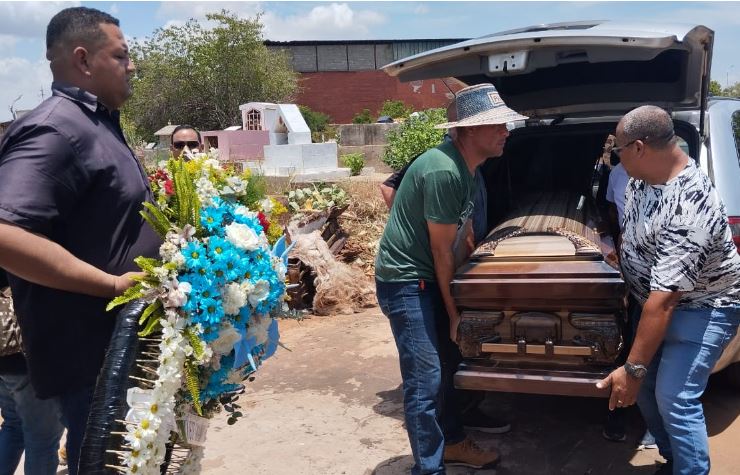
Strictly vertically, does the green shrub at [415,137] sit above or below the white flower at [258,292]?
below

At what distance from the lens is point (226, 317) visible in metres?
2.13

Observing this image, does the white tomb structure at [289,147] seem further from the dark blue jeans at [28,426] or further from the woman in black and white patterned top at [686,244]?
the woman in black and white patterned top at [686,244]

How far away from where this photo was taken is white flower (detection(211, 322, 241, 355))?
211 centimetres

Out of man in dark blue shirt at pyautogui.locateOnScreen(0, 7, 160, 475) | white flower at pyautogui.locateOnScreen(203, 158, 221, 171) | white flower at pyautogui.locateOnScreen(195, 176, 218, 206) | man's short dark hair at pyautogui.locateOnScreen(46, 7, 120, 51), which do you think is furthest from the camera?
white flower at pyautogui.locateOnScreen(203, 158, 221, 171)

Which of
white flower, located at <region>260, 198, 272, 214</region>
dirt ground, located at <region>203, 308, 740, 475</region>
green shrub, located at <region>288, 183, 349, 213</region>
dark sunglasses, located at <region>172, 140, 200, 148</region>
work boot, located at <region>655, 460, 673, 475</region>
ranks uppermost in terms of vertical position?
dark sunglasses, located at <region>172, 140, 200, 148</region>

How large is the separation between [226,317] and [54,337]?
54 cm

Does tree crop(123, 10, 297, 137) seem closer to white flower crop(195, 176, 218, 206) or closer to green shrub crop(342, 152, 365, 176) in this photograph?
green shrub crop(342, 152, 365, 176)

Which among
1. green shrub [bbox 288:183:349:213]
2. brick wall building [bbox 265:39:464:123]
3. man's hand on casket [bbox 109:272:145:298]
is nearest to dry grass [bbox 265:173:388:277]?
green shrub [bbox 288:183:349:213]

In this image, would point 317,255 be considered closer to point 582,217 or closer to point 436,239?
point 582,217

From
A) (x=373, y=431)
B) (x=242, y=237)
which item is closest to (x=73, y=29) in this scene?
(x=242, y=237)

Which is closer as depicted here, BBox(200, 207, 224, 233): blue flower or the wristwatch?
BBox(200, 207, 224, 233): blue flower

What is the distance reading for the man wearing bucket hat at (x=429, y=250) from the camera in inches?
114

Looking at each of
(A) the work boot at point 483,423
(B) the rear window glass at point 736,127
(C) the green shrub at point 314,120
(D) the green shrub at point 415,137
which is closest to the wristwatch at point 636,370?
(A) the work boot at point 483,423

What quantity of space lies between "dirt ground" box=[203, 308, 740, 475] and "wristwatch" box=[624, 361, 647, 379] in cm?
93
